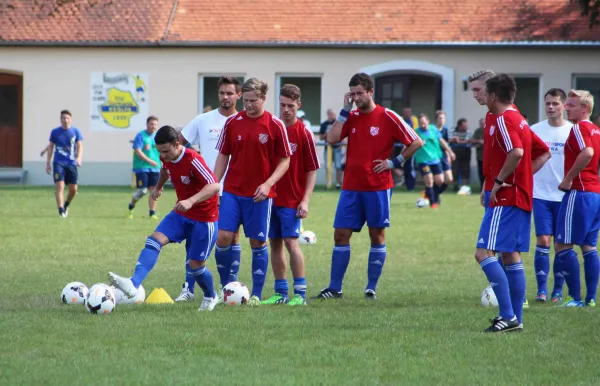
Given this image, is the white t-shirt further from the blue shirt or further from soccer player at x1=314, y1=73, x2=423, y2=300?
the blue shirt

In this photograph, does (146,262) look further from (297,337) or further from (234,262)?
(297,337)

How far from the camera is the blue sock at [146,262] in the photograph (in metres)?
9.29

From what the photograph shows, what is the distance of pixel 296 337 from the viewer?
8.19m

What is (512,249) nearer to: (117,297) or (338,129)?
(338,129)

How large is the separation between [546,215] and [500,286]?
104 inches

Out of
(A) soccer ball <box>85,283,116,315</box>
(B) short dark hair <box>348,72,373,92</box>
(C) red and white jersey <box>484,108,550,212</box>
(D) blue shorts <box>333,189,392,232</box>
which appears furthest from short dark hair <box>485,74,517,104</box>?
(A) soccer ball <box>85,283,116,315</box>

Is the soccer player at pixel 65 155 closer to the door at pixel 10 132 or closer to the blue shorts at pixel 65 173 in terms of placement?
the blue shorts at pixel 65 173

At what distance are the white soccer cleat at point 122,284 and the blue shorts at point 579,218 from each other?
13.5ft

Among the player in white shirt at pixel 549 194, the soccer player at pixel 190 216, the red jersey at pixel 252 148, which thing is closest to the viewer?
the soccer player at pixel 190 216

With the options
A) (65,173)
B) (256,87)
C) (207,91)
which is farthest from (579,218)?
(207,91)

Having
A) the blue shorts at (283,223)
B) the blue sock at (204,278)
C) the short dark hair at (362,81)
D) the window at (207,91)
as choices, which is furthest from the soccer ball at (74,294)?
the window at (207,91)

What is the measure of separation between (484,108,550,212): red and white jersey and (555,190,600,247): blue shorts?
1920 millimetres

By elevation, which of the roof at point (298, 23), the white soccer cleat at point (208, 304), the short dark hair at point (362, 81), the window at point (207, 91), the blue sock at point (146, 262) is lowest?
the white soccer cleat at point (208, 304)

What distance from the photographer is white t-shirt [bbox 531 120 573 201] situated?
1088 centimetres
